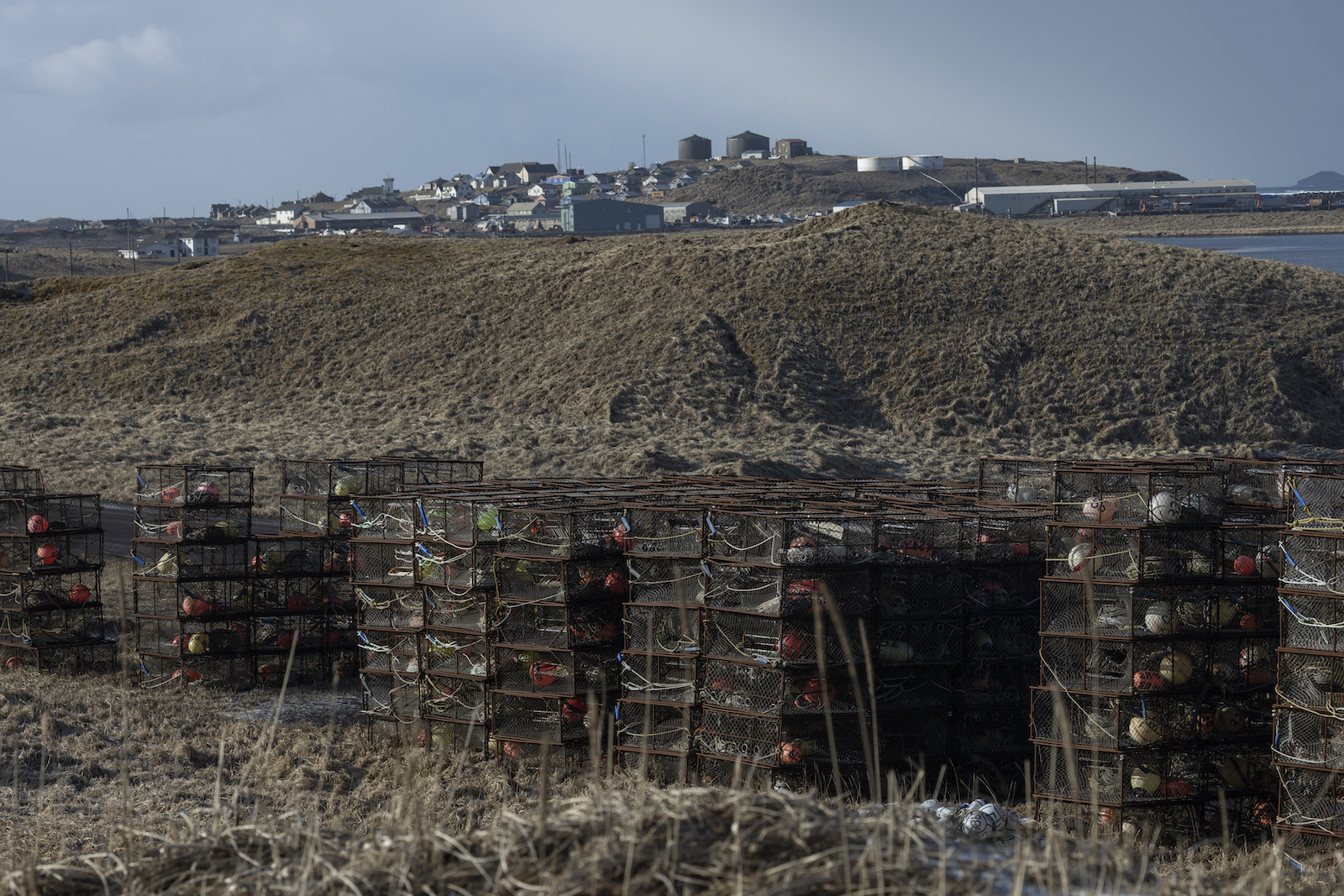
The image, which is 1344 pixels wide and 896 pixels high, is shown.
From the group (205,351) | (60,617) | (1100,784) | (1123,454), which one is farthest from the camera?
(205,351)

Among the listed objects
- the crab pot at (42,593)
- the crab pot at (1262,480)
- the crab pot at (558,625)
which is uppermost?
the crab pot at (1262,480)

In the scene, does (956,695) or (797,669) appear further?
(956,695)

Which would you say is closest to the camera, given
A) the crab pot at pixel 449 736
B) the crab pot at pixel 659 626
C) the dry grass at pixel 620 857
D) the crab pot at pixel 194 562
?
the dry grass at pixel 620 857

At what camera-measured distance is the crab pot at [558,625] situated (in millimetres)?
14000

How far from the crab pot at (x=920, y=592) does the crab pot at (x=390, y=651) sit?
18.3 ft

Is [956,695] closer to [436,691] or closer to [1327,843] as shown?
[1327,843]

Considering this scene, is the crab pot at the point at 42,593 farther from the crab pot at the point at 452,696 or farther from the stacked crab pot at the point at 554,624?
the stacked crab pot at the point at 554,624

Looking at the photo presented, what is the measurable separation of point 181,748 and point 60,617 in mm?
6290

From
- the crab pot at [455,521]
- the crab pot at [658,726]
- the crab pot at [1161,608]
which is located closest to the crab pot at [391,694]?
the crab pot at [455,521]

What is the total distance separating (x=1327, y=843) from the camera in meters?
11.1

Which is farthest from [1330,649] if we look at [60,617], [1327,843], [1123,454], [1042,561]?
[1123,454]

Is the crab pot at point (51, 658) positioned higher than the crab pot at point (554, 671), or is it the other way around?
the crab pot at point (554, 671)

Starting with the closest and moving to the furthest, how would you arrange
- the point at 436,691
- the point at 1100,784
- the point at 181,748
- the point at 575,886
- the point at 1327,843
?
the point at 575,886
the point at 1327,843
the point at 1100,784
the point at 181,748
the point at 436,691

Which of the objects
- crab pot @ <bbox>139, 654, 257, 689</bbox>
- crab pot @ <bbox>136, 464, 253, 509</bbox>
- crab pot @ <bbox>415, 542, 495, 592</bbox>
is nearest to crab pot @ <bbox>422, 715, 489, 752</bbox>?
crab pot @ <bbox>415, 542, 495, 592</bbox>
